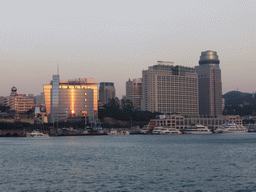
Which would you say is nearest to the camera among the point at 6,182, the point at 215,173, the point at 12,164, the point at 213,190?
the point at 213,190

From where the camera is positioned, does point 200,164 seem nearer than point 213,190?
No

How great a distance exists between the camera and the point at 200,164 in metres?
90.7

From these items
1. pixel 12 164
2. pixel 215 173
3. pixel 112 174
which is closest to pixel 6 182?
pixel 112 174

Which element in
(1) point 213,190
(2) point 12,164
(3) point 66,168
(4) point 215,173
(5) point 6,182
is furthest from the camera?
(2) point 12,164

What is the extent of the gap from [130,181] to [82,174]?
12.0m

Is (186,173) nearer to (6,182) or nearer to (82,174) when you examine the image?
(82,174)

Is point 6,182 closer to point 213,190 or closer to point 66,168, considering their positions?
point 66,168

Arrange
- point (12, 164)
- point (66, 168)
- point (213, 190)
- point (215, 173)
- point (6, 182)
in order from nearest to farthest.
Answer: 1. point (213, 190)
2. point (6, 182)
3. point (215, 173)
4. point (66, 168)
5. point (12, 164)

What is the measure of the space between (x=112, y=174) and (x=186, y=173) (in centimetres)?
1359

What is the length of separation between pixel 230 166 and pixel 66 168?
34.0 m

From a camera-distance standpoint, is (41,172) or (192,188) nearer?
(192,188)

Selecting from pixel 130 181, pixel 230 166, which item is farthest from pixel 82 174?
pixel 230 166

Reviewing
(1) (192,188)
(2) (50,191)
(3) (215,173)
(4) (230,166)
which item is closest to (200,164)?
(4) (230,166)

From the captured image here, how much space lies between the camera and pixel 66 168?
86188mm
